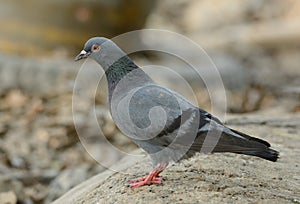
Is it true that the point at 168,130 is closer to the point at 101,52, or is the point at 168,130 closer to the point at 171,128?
the point at 171,128

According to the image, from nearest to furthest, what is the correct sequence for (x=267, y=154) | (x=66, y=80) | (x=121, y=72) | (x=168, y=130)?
1. (x=267, y=154)
2. (x=168, y=130)
3. (x=121, y=72)
4. (x=66, y=80)

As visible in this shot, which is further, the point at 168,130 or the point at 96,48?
the point at 96,48

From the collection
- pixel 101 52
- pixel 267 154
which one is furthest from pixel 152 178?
pixel 101 52

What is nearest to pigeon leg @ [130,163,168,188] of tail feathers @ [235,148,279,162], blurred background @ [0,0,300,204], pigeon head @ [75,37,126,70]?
tail feathers @ [235,148,279,162]

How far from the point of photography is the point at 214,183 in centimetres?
310

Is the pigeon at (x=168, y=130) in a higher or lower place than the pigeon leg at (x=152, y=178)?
higher

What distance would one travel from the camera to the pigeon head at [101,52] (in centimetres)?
344

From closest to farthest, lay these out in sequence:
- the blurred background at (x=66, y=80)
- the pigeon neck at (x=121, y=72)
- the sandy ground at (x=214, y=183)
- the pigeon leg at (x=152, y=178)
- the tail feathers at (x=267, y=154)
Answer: the sandy ground at (x=214, y=183), the tail feathers at (x=267, y=154), the pigeon leg at (x=152, y=178), the pigeon neck at (x=121, y=72), the blurred background at (x=66, y=80)

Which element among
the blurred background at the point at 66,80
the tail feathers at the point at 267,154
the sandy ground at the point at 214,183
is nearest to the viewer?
the sandy ground at the point at 214,183

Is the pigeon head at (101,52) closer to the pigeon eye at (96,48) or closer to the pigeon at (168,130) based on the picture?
Answer: the pigeon eye at (96,48)

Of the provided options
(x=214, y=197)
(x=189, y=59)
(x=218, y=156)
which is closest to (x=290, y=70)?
(x=189, y=59)

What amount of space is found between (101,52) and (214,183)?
3.53 ft

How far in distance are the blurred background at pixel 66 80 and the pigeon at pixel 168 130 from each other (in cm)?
172

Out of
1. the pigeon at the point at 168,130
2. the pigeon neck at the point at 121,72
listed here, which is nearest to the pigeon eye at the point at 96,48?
the pigeon neck at the point at 121,72
